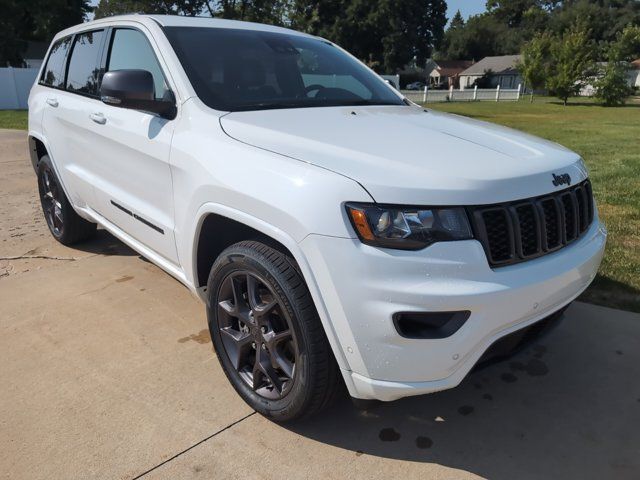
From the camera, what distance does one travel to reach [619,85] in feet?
110

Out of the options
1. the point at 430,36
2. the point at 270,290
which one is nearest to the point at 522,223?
the point at 270,290

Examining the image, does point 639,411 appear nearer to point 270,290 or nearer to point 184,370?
point 270,290

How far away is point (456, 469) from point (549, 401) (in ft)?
2.39

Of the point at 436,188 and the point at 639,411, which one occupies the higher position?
the point at 436,188

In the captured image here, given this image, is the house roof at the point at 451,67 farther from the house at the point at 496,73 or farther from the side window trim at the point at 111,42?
the side window trim at the point at 111,42

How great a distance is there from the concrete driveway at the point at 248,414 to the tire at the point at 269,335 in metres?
0.18

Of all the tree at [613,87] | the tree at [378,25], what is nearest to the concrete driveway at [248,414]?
the tree at [613,87]

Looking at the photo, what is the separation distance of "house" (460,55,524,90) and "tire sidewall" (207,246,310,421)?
75.8m

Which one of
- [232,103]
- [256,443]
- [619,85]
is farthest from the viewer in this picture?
[619,85]

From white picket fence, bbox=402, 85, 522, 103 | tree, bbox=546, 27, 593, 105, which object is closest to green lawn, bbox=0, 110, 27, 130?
white picket fence, bbox=402, 85, 522, 103

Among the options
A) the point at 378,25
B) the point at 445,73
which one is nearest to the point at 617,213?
the point at 378,25

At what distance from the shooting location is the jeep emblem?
7.43ft

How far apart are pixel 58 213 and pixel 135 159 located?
208cm

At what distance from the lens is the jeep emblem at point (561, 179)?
2.27 meters
